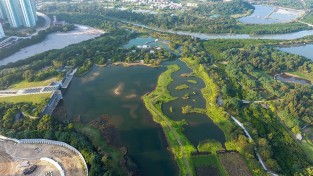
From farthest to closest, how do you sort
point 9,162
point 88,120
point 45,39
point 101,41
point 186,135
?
point 45,39, point 101,41, point 88,120, point 186,135, point 9,162

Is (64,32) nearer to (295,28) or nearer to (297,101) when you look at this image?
(297,101)

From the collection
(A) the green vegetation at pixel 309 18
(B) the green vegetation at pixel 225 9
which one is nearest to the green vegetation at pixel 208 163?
(B) the green vegetation at pixel 225 9

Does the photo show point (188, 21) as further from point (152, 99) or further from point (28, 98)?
point (28, 98)

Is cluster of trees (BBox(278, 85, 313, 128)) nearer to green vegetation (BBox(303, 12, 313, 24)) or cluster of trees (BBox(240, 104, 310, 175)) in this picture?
cluster of trees (BBox(240, 104, 310, 175))

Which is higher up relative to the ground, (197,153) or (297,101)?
(297,101)

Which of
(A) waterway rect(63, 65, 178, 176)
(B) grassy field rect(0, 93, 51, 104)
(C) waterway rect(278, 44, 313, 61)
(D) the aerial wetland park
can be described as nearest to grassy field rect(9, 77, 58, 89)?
(D) the aerial wetland park

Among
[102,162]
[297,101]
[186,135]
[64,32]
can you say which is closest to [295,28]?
[297,101]
